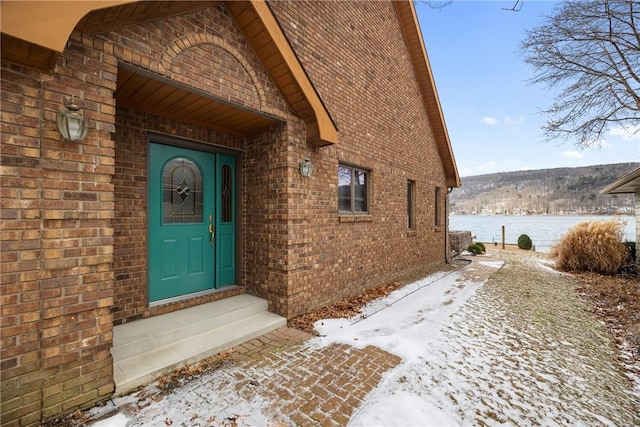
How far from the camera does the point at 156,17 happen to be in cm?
274

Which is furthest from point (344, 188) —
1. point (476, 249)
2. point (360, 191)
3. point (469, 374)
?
point (476, 249)

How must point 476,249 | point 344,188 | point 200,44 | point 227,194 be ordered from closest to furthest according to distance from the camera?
point 200,44
point 227,194
point 344,188
point 476,249

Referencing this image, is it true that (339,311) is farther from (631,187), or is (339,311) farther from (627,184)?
(631,187)

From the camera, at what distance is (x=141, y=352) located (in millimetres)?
2898

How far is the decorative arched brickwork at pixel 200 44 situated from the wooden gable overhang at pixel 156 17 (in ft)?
0.51

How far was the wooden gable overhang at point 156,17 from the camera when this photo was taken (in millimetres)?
1813

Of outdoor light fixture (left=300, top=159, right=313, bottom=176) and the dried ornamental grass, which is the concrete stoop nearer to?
outdoor light fixture (left=300, top=159, right=313, bottom=176)

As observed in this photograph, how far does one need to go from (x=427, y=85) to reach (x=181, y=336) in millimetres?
9758

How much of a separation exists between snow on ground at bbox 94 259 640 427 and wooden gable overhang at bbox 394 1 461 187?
641 centimetres

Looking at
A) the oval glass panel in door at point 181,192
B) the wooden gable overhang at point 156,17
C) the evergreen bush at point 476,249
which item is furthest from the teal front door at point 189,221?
the evergreen bush at point 476,249

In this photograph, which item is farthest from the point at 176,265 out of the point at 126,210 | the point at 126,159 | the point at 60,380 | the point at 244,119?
the point at 244,119

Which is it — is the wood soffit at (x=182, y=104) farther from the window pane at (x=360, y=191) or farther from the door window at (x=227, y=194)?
the window pane at (x=360, y=191)

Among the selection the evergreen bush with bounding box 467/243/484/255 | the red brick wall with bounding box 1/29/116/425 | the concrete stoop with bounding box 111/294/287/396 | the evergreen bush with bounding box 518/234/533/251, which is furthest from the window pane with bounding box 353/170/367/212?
the evergreen bush with bounding box 518/234/533/251

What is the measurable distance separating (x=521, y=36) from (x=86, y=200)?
563 inches
